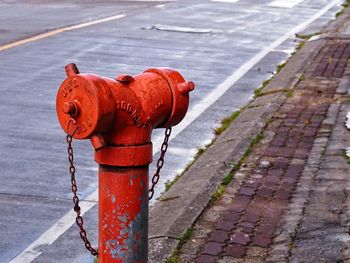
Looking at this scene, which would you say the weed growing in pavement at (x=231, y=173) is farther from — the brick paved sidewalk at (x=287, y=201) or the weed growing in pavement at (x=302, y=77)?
the weed growing in pavement at (x=302, y=77)

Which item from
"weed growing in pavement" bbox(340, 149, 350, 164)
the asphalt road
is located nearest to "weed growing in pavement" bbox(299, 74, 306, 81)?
the asphalt road

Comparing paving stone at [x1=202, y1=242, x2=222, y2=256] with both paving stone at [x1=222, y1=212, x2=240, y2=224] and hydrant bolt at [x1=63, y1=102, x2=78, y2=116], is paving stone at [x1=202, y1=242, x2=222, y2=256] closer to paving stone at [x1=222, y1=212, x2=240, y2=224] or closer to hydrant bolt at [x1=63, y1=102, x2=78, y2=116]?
paving stone at [x1=222, y1=212, x2=240, y2=224]

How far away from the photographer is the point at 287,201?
23.3ft

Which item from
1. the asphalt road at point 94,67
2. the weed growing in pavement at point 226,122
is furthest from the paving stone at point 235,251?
the weed growing in pavement at point 226,122

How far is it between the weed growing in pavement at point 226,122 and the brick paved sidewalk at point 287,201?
0.54 metres

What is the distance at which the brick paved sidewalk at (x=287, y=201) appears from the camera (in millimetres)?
6020

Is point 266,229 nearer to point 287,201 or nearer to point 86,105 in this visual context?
point 287,201

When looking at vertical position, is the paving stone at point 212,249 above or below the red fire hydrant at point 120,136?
below

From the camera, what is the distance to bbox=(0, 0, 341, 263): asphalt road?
7.36 meters

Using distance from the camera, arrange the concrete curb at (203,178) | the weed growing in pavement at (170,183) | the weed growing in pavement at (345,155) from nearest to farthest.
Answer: the concrete curb at (203,178), the weed growing in pavement at (170,183), the weed growing in pavement at (345,155)

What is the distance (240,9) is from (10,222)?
19.0 m

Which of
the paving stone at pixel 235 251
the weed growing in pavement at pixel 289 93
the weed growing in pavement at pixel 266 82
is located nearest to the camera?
the paving stone at pixel 235 251

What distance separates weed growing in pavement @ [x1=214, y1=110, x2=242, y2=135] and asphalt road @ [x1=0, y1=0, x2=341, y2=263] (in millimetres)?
123

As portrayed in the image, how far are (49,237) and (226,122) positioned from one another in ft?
14.0
